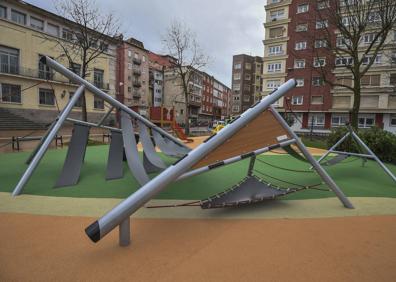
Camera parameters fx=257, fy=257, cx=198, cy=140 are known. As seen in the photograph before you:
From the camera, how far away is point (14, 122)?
25.3 m

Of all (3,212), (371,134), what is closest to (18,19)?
(3,212)

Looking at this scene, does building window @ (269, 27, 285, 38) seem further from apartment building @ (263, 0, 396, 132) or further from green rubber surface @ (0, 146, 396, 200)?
green rubber surface @ (0, 146, 396, 200)

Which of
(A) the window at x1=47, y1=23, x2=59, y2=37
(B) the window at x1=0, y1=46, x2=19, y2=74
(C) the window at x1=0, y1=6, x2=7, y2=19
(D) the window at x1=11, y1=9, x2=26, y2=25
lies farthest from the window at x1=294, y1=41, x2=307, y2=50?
(C) the window at x1=0, y1=6, x2=7, y2=19

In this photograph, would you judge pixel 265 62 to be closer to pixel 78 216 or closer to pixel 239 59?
pixel 239 59

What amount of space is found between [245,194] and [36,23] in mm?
35049

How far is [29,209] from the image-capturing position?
3953mm

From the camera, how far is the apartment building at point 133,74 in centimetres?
5197

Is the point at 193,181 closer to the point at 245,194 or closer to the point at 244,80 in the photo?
the point at 245,194

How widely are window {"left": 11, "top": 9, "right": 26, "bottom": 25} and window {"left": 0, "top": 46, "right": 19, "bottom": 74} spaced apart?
3.31 metres

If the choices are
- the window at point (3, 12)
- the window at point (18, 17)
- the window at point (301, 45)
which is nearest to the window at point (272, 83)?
the window at point (301, 45)

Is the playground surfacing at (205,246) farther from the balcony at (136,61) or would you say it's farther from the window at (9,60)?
the balcony at (136,61)

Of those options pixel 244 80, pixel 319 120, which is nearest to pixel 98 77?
pixel 319 120

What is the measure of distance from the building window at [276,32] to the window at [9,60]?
35089 millimetres

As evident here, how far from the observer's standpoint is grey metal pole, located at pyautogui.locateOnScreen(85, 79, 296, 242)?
2.61 meters
